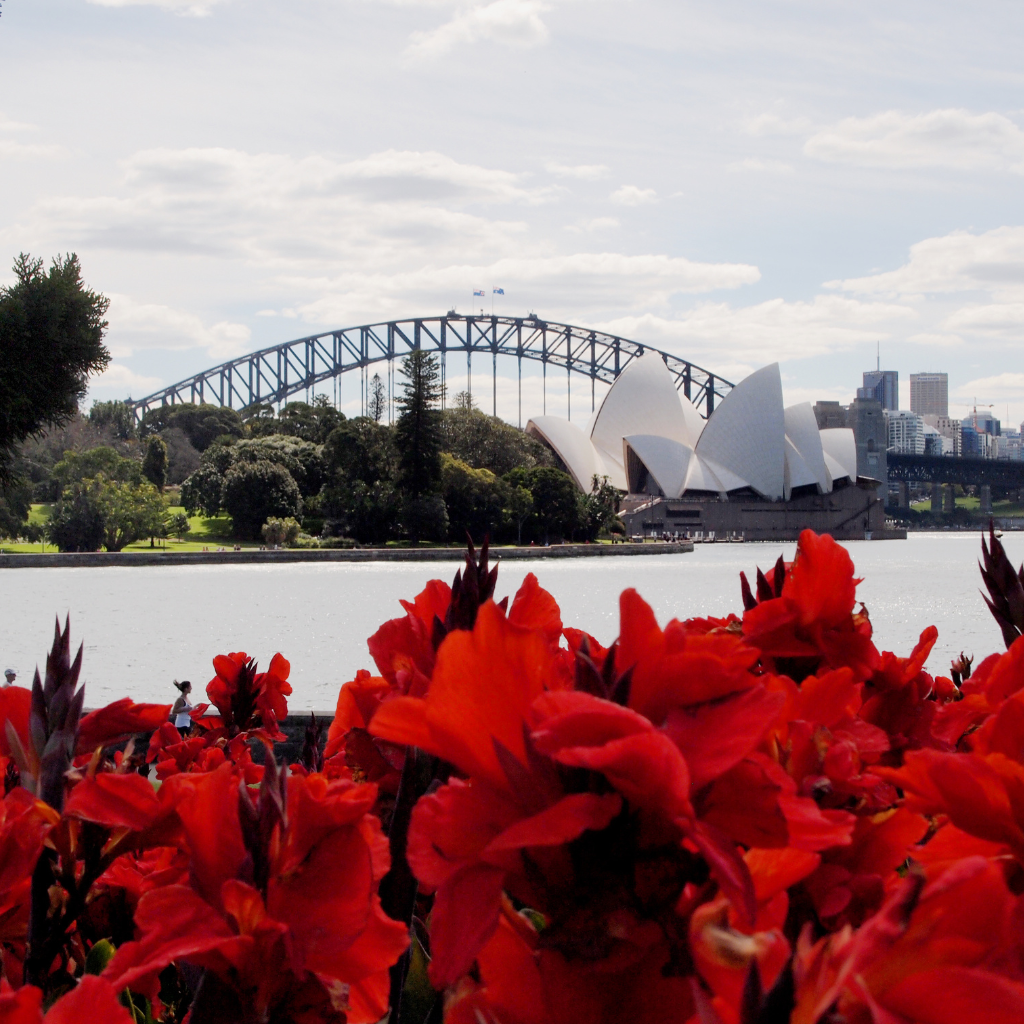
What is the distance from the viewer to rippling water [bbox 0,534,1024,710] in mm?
11969

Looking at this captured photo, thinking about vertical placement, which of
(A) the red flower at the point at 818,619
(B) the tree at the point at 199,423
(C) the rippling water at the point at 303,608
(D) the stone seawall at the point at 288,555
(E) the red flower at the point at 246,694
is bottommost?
(C) the rippling water at the point at 303,608

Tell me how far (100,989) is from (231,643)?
1394cm

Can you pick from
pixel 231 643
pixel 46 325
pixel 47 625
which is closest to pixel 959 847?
pixel 46 325

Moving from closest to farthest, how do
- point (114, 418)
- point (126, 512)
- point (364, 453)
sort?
1. point (126, 512)
2. point (364, 453)
3. point (114, 418)

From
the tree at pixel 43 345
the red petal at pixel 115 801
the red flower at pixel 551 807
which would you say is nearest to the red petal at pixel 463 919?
the red flower at pixel 551 807

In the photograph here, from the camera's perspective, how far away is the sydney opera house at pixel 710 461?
54375 millimetres

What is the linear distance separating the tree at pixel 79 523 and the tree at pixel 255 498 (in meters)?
6.94

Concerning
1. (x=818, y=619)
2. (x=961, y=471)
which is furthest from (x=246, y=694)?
(x=961, y=471)

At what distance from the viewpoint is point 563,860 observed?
511 millimetres

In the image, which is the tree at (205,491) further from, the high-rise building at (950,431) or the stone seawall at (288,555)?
the high-rise building at (950,431)

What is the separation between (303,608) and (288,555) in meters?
15.4

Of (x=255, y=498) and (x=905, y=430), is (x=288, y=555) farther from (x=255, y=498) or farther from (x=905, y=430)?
(x=905, y=430)

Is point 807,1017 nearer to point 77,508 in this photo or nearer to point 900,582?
point 900,582

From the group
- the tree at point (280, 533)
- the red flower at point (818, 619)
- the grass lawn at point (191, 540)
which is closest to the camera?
the red flower at point (818, 619)
